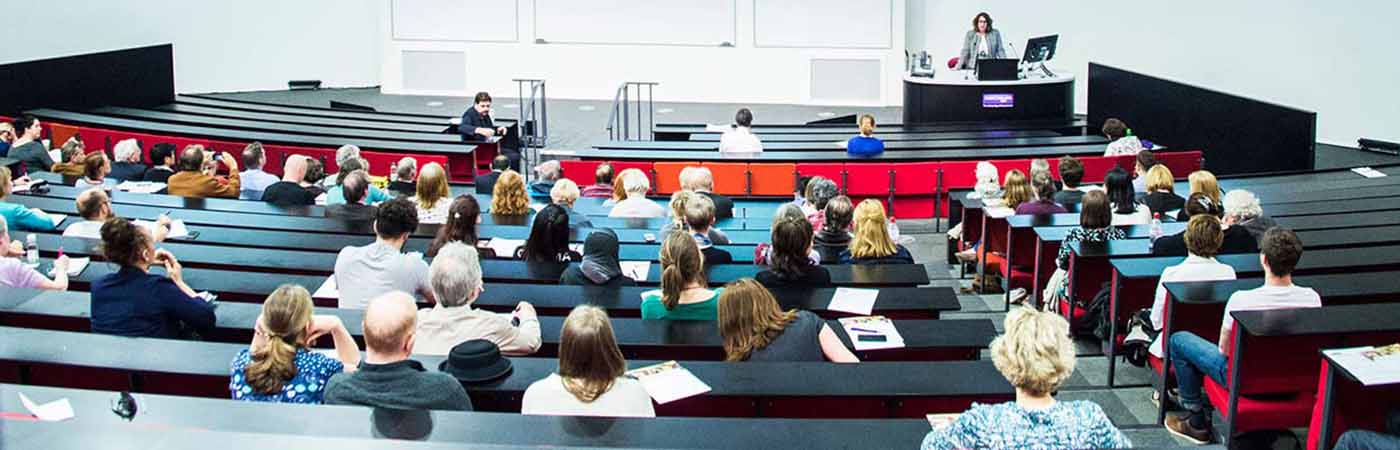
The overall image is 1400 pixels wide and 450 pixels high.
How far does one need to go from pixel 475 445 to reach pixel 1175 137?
1354 cm

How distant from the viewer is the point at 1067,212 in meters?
9.05

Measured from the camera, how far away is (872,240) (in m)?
7.07

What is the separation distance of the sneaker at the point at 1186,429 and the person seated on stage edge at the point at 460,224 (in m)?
3.76

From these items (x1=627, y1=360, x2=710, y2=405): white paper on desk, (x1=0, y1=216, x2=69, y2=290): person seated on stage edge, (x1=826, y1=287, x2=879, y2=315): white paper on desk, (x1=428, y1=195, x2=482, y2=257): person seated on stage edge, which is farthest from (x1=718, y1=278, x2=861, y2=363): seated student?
(x1=0, y1=216, x2=69, y2=290): person seated on stage edge

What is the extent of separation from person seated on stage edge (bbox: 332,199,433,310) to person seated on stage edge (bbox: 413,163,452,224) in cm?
212

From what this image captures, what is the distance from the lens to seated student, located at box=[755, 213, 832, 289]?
20.0 feet

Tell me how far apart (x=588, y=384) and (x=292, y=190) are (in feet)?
19.2

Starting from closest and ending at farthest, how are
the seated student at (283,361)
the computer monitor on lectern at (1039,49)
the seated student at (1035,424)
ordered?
the seated student at (1035,424) < the seated student at (283,361) < the computer monitor on lectern at (1039,49)

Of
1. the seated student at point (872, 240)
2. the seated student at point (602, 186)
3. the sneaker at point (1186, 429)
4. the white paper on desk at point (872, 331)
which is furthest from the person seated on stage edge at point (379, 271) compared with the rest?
the seated student at point (602, 186)

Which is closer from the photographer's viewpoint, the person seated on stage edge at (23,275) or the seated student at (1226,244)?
the person seated on stage edge at (23,275)

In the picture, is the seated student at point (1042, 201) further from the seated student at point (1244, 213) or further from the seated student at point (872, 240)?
the seated student at point (872, 240)

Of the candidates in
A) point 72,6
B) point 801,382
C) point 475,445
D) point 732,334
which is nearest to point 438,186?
point 732,334

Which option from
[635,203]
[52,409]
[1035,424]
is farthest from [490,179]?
[1035,424]

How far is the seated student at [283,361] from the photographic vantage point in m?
4.36
